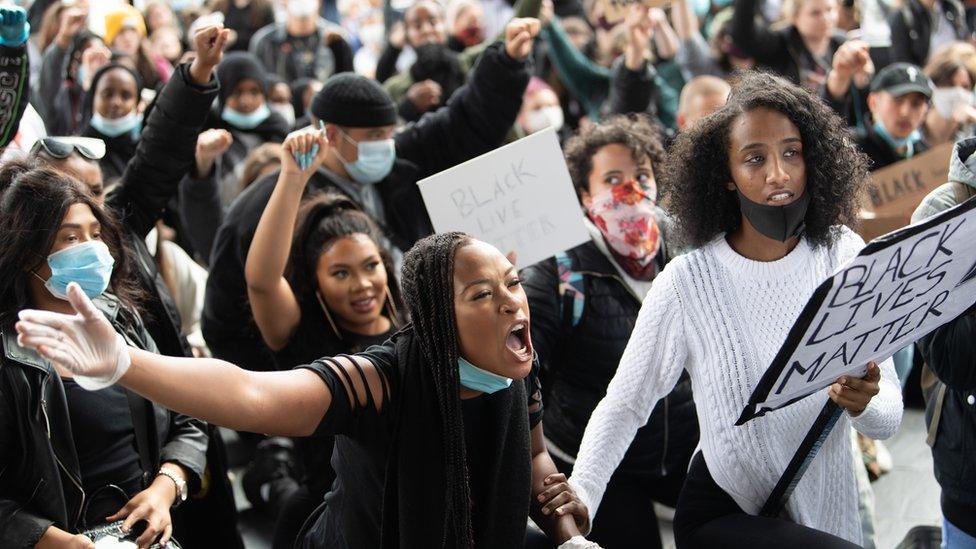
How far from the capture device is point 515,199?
13.5 ft

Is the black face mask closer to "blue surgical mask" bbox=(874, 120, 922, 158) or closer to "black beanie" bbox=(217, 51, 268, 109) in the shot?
"blue surgical mask" bbox=(874, 120, 922, 158)

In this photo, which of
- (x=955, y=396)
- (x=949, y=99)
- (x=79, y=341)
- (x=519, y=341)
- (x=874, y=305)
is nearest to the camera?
(x=79, y=341)

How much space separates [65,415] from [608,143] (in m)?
2.15

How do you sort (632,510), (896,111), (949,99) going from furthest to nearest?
(949,99)
(896,111)
(632,510)

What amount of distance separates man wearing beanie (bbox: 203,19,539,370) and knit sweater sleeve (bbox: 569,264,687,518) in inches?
66.2

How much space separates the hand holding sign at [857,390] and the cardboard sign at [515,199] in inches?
55.5

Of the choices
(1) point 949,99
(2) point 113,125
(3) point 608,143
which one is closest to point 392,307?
(3) point 608,143

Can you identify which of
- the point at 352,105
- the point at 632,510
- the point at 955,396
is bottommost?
the point at 632,510

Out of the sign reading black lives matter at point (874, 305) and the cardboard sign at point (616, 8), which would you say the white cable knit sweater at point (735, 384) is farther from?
the cardboard sign at point (616, 8)

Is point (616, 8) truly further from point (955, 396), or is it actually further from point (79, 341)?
point (79, 341)

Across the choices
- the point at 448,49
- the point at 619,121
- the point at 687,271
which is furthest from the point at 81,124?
the point at 687,271

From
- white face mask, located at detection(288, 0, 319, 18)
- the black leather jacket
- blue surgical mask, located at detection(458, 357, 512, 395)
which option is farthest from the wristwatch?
white face mask, located at detection(288, 0, 319, 18)

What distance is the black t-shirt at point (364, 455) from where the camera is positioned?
8.10ft

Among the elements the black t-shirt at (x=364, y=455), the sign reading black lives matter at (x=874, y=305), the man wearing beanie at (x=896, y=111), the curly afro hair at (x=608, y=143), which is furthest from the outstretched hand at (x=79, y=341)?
the man wearing beanie at (x=896, y=111)
